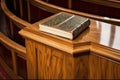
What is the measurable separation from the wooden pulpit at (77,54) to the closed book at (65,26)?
11 mm

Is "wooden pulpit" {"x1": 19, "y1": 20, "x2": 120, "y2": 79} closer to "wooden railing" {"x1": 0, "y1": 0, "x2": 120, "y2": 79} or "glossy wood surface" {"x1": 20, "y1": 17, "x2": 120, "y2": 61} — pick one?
"glossy wood surface" {"x1": 20, "y1": 17, "x2": 120, "y2": 61}

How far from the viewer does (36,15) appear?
4.37 ft

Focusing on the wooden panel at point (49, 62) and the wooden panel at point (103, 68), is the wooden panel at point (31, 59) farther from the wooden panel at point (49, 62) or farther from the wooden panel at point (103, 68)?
the wooden panel at point (103, 68)

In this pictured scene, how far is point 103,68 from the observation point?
0.57 m

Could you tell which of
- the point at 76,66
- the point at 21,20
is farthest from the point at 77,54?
the point at 21,20

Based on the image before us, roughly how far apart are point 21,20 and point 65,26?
0.59 meters

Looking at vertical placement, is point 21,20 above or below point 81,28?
below

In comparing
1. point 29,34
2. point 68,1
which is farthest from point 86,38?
point 68,1

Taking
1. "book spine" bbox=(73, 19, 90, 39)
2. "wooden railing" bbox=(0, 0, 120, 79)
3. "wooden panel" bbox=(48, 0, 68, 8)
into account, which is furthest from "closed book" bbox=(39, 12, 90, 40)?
"wooden panel" bbox=(48, 0, 68, 8)

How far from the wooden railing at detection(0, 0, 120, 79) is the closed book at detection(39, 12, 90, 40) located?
1.18 ft

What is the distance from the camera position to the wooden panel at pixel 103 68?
1.84 feet

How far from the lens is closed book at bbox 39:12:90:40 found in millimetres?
585

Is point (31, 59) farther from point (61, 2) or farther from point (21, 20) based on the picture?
point (61, 2)

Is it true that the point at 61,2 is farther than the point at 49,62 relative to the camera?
Yes
